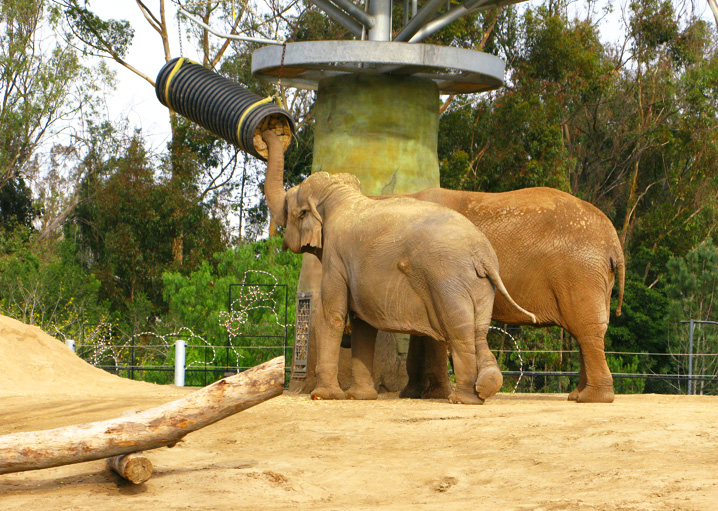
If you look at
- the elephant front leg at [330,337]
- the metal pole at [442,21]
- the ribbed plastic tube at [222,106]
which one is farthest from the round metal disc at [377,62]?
the elephant front leg at [330,337]

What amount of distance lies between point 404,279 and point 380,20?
13.1ft

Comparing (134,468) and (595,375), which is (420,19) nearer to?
(595,375)

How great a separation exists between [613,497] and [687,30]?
82.0 ft

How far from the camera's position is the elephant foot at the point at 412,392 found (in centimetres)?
946

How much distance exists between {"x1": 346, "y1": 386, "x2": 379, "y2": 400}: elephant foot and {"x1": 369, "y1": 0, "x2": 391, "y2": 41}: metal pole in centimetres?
420

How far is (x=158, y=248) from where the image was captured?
25.1 metres

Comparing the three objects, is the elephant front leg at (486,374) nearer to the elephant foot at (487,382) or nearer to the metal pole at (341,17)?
the elephant foot at (487,382)

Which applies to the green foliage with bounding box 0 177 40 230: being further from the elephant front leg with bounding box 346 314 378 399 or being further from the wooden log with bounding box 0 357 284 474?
the wooden log with bounding box 0 357 284 474

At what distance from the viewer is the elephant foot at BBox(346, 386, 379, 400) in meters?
8.92

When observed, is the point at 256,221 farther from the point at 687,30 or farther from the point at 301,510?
the point at 301,510

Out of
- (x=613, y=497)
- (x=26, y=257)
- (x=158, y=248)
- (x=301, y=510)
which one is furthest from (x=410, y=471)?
(x=26, y=257)

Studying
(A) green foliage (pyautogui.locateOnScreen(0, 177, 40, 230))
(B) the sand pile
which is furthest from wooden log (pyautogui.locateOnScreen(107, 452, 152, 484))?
(A) green foliage (pyautogui.locateOnScreen(0, 177, 40, 230))

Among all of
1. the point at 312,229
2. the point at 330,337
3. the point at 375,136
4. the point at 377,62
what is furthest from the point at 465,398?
the point at 377,62

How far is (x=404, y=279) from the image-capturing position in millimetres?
8508
